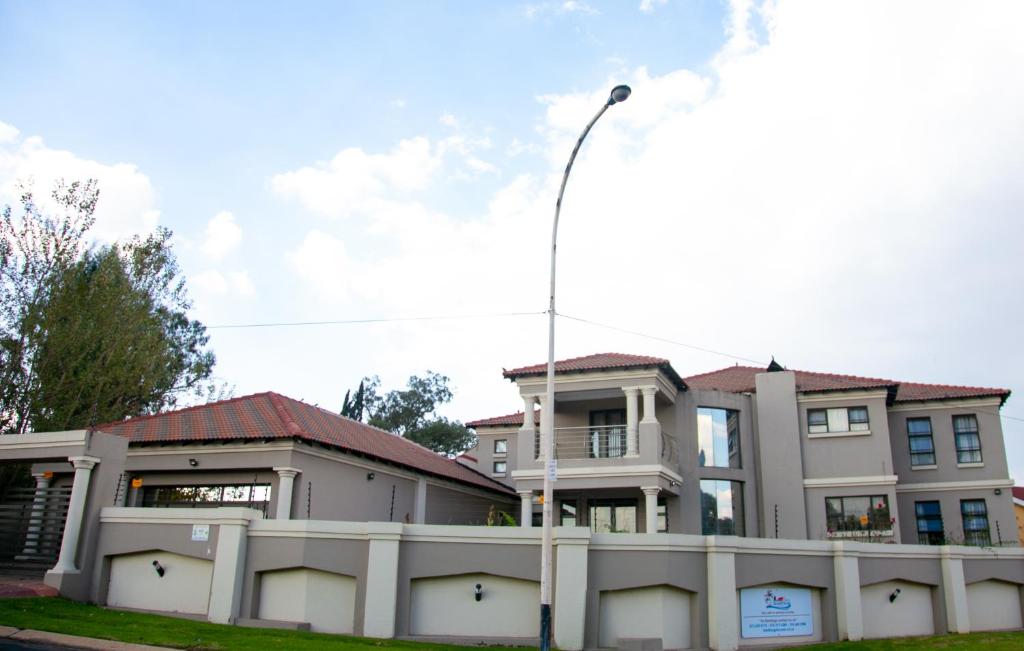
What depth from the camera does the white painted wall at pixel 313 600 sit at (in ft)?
53.7

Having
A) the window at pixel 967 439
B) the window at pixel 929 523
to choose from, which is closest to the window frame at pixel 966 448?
the window at pixel 967 439

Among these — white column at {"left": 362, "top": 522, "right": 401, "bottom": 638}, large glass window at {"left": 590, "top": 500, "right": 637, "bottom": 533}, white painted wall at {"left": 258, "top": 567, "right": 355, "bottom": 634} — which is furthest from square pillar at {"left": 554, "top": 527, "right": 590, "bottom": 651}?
large glass window at {"left": 590, "top": 500, "right": 637, "bottom": 533}

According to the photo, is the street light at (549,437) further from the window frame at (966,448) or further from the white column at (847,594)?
the window frame at (966,448)

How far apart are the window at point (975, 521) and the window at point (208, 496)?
2342cm

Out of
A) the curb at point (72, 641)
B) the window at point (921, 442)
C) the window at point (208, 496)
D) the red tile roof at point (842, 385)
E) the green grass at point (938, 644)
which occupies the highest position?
the red tile roof at point (842, 385)

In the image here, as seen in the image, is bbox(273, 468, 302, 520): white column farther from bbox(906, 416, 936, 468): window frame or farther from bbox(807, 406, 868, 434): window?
bbox(906, 416, 936, 468): window frame

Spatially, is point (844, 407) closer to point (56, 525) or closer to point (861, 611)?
point (861, 611)

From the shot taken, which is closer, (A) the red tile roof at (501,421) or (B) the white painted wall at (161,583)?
(B) the white painted wall at (161,583)

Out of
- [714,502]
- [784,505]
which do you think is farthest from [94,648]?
[784,505]

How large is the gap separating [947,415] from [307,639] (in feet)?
79.1

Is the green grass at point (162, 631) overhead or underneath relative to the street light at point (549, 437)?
underneath

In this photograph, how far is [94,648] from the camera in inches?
507

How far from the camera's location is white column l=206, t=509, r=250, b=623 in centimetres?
1656

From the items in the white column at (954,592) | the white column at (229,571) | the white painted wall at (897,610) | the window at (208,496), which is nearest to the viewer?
the white column at (229,571)
